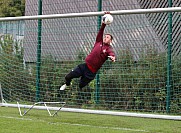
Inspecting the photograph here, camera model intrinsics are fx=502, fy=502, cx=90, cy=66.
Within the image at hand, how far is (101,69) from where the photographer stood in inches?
535

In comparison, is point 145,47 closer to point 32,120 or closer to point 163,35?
point 163,35

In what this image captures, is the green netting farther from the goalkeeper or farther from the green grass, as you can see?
the goalkeeper

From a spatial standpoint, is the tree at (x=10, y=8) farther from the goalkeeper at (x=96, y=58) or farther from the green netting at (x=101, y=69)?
the goalkeeper at (x=96, y=58)

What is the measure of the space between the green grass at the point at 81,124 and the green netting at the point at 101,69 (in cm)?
78

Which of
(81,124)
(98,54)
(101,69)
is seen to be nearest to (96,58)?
(98,54)

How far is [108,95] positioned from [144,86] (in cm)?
109

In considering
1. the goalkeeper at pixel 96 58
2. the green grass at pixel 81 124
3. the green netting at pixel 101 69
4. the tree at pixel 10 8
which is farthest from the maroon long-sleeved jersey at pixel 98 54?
the tree at pixel 10 8

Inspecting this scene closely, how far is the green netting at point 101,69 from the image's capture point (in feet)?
41.6

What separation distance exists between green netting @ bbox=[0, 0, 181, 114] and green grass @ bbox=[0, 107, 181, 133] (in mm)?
784

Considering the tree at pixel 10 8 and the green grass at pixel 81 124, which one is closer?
the green grass at pixel 81 124

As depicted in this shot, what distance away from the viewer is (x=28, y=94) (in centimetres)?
1499

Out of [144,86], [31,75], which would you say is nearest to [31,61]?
[31,75]

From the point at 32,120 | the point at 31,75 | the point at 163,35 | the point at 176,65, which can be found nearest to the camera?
the point at 32,120

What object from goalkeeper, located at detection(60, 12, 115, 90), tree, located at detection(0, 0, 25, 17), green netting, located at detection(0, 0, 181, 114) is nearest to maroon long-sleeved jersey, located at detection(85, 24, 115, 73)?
goalkeeper, located at detection(60, 12, 115, 90)
